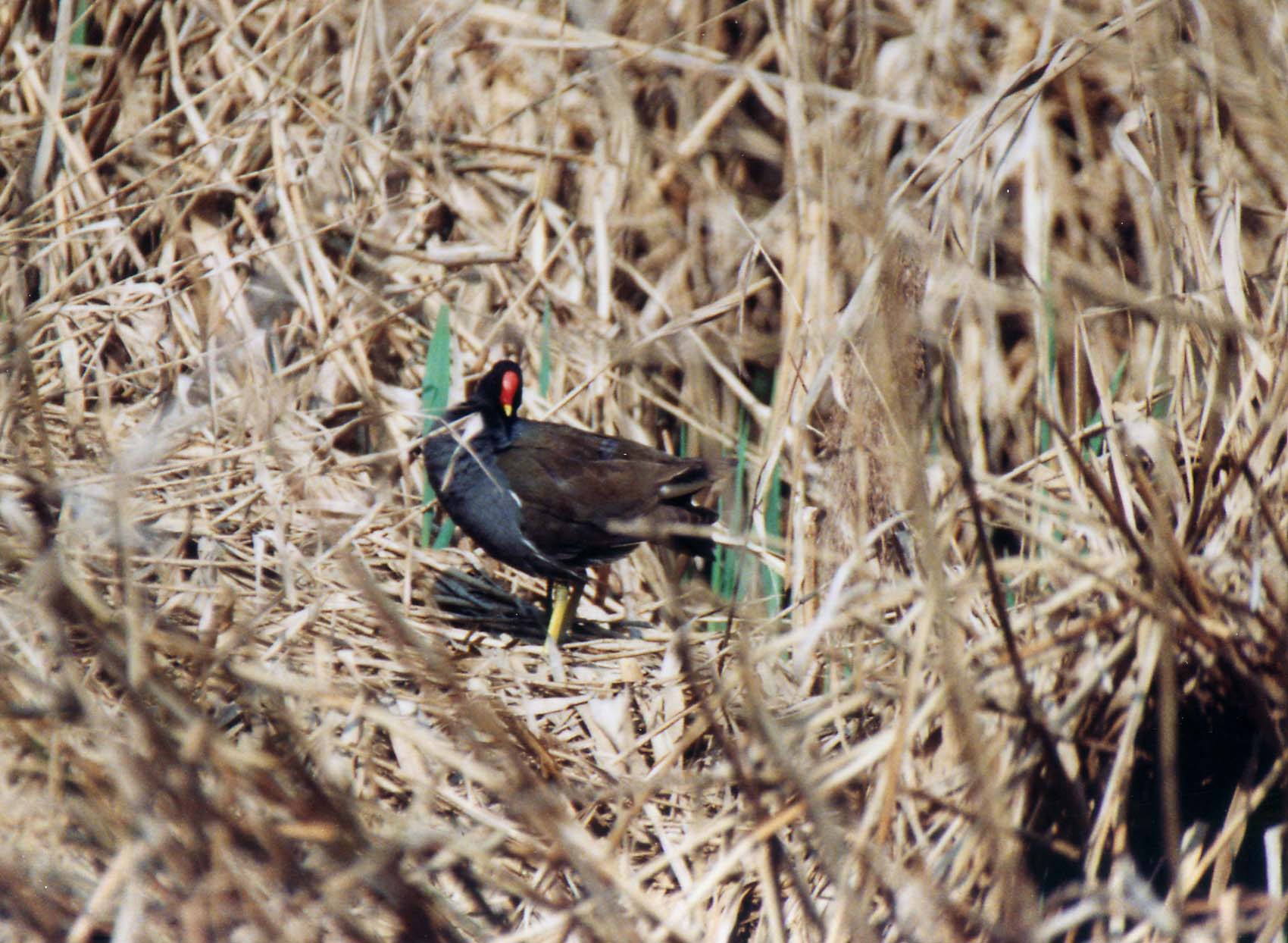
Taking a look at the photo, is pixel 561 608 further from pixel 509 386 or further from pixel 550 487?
pixel 509 386

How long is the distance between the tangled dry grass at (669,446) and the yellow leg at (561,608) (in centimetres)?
10

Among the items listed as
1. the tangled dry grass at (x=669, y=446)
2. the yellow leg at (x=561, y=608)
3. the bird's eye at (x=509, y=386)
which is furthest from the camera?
the bird's eye at (x=509, y=386)

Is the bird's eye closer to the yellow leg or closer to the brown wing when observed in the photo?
the brown wing

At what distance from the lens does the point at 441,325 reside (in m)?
3.07

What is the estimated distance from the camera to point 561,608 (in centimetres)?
294

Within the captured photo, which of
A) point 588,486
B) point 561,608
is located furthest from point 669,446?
point 561,608

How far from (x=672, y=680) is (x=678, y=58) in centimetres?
154

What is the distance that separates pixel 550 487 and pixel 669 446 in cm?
66

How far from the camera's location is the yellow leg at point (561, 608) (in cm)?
291

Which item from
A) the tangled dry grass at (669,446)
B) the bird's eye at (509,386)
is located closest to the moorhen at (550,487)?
the bird's eye at (509,386)

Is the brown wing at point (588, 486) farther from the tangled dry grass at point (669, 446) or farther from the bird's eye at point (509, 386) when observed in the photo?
the tangled dry grass at point (669, 446)

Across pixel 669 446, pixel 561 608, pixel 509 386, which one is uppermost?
pixel 509 386

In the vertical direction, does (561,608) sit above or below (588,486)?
below

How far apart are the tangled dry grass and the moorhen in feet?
0.57
